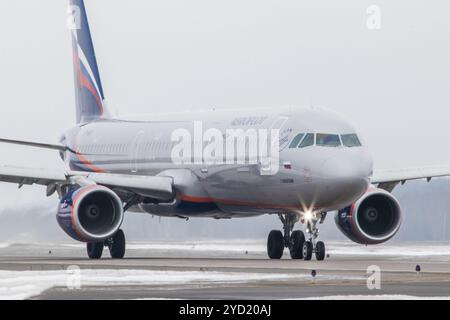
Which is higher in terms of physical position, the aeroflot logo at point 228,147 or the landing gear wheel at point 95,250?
the aeroflot logo at point 228,147

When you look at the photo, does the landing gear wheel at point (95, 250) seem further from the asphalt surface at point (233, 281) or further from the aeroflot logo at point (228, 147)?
the asphalt surface at point (233, 281)

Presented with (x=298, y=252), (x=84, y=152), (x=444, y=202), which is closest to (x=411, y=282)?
(x=298, y=252)

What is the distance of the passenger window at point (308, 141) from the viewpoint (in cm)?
3388

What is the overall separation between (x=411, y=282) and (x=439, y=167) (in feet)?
52.9

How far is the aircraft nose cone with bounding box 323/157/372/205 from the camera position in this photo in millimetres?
32875

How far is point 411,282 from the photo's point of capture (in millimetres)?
23016

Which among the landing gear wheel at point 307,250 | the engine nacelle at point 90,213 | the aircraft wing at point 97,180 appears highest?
the aircraft wing at point 97,180

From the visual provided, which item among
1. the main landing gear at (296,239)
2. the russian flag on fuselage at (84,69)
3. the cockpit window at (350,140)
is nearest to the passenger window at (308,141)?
the cockpit window at (350,140)

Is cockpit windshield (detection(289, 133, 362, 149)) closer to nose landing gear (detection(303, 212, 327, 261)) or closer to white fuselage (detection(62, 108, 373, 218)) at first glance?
white fuselage (detection(62, 108, 373, 218))

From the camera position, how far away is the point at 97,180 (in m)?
37.1

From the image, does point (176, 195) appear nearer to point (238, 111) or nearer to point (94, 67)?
point (238, 111)

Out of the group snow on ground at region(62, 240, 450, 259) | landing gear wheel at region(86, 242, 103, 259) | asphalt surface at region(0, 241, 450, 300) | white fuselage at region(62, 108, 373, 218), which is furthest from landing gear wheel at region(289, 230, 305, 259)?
landing gear wheel at region(86, 242, 103, 259)

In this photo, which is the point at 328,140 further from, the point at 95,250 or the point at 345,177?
the point at 95,250

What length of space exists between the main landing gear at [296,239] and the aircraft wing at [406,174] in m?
2.84
